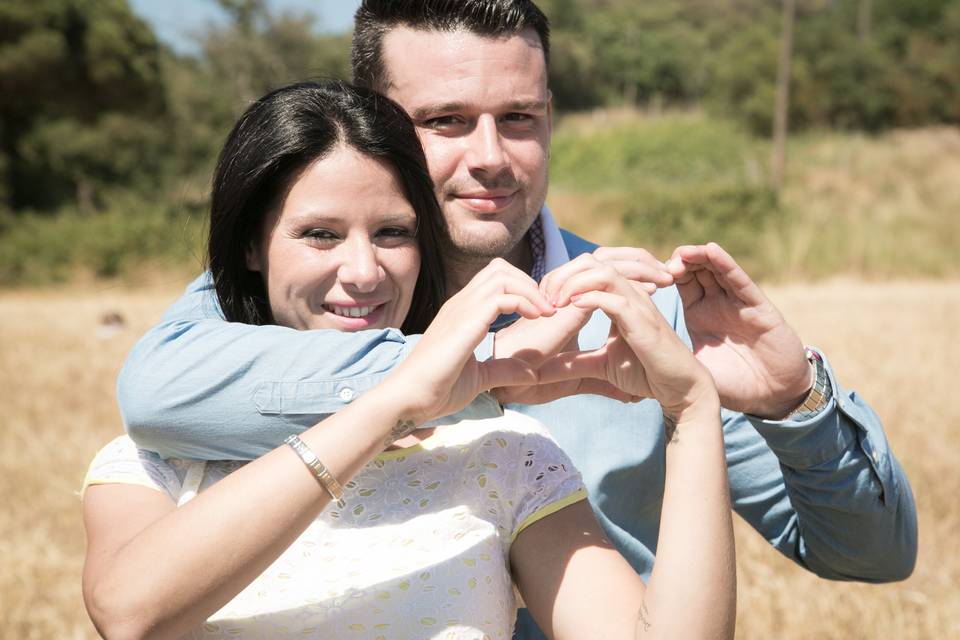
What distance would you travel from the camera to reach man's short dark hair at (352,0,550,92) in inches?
117

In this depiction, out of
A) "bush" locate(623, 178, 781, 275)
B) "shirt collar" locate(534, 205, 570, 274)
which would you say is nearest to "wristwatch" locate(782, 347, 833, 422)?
"shirt collar" locate(534, 205, 570, 274)

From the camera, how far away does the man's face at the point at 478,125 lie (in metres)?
2.91

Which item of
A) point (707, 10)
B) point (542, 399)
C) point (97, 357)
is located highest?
point (542, 399)

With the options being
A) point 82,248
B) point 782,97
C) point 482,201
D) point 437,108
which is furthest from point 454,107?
point 782,97

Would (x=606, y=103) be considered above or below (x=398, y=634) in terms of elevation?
below

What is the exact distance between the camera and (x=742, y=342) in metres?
2.28

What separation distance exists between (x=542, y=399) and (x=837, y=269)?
60.2 feet

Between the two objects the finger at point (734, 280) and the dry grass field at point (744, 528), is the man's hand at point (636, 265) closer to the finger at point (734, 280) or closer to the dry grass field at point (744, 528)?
the finger at point (734, 280)

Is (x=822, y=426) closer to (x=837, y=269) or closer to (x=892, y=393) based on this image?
(x=892, y=393)

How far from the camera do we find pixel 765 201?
2475 cm

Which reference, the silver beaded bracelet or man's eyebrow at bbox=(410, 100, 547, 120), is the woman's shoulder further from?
man's eyebrow at bbox=(410, 100, 547, 120)

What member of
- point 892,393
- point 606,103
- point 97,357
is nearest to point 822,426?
point 892,393

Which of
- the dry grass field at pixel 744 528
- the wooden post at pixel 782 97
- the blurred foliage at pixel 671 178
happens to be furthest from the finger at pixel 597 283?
the wooden post at pixel 782 97

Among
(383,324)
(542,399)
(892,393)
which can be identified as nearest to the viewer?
(542,399)
